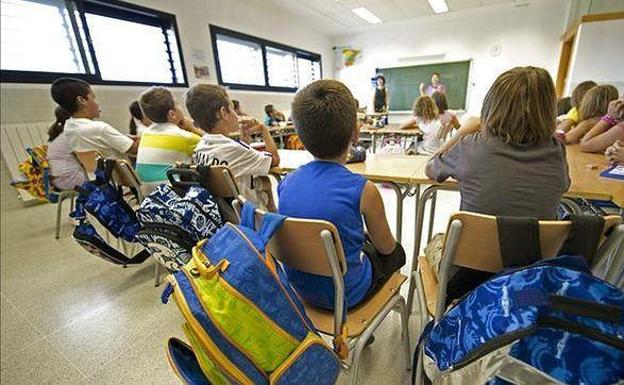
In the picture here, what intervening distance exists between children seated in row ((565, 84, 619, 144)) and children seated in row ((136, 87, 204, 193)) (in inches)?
95.0

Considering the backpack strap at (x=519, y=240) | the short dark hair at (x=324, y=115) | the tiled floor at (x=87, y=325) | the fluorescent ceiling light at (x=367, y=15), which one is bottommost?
the tiled floor at (x=87, y=325)

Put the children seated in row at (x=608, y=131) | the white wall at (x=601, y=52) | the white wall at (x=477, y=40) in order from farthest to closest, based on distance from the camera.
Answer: the white wall at (x=477, y=40) < the white wall at (x=601, y=52) < the children seated in row at (x=608, y=131)

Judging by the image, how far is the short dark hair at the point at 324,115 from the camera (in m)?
0.82

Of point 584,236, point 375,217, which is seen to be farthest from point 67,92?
point 584,236

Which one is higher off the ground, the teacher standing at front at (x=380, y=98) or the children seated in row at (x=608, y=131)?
the teacher standing at front at (x=380, y=98)

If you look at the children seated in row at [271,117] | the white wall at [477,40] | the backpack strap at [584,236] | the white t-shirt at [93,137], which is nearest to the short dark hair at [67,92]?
the white t-shirt at [93,137]

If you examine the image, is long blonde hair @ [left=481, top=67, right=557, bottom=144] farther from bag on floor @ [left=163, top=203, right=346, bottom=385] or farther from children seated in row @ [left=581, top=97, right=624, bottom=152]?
children seated in row @ [left=581, top=97, right=624, bottom=152]

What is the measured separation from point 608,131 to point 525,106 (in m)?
1.22

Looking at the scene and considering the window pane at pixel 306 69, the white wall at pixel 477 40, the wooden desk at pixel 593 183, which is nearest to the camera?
the wooden desk at pixel 593 183

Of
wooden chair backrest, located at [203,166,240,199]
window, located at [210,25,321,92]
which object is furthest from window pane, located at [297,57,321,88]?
wooden chair backrest, located at [203,166,240,199]

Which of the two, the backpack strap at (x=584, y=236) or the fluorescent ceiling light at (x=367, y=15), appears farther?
the fluorescent ceiling light at (x=367, y=15)

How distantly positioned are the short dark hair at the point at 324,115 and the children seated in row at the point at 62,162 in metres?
2.24

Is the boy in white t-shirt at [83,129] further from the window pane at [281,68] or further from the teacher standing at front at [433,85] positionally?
the teacher standing at front at [433,85]

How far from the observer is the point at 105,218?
150 cm
